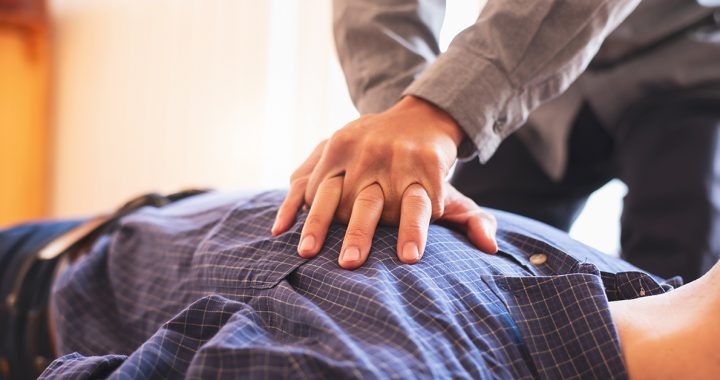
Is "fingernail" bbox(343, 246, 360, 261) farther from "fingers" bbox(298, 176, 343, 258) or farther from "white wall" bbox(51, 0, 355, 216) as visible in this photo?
"white wall" bbox(51, 0, 355, 216)

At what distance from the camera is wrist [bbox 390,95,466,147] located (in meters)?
0.78

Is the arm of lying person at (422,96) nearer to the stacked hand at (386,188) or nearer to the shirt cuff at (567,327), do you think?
the stacked hand at (386,188)

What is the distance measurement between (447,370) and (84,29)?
2984mm

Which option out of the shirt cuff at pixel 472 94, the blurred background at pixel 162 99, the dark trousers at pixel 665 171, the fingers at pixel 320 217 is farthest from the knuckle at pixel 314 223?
the blurred background at pixel 162 99

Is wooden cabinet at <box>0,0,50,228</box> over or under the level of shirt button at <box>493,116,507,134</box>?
under

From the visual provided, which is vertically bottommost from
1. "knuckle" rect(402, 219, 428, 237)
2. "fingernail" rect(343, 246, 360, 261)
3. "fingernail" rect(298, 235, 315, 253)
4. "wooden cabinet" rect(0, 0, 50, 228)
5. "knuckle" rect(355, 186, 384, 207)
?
"wooden cabinet" rect(0, 0, 50, 228)

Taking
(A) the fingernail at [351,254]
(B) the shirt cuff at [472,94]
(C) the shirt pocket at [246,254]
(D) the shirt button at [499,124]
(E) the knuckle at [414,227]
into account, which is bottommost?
(C) the shirt pocket at [246,254]

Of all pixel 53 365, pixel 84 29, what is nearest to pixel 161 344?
pixel 53 365

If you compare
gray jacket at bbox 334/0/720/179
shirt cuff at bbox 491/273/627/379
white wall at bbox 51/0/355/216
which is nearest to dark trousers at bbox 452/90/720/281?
gray jacket at bbox 334/0/720/179

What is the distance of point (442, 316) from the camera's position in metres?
0.51

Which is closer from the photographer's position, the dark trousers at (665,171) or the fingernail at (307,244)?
the fingernail at (307,244)

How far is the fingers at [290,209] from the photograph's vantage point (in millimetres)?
703

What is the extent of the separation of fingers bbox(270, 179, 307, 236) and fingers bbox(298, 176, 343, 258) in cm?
4

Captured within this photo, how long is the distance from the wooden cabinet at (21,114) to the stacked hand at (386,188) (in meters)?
2.72
